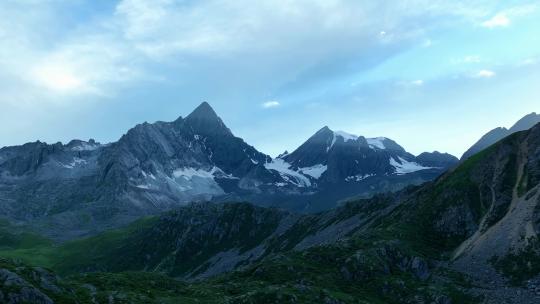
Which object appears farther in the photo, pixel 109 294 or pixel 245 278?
pixel 245 278

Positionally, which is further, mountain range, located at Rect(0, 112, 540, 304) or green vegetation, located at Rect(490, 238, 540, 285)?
green vegetation, located at Rect(490, 238, 540, 285)

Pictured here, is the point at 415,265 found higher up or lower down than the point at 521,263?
higher up

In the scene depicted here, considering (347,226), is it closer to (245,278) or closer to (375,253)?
(375,253)

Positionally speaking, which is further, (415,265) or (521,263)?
(415,265)

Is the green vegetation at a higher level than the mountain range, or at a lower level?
lower

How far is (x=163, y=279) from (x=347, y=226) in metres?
98.2

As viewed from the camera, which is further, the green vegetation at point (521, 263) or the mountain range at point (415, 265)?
the green vegetation at point (521, 263)

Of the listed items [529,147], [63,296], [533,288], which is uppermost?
[529,147]

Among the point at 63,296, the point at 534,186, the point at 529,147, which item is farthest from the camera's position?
the point at 529,147

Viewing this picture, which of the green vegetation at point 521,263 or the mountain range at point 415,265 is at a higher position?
the mountain range at point 415,265

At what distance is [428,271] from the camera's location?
387 feet

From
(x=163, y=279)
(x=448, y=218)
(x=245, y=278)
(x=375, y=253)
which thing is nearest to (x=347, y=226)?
(x=448, y=218)

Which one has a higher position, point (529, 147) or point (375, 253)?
point (529, 147)

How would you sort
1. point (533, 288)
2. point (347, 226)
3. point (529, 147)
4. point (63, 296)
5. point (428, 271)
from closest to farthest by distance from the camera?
point (63, 296) < point (533, 288) < point (428, 271) < point (529, 147) < point (347, 226)
